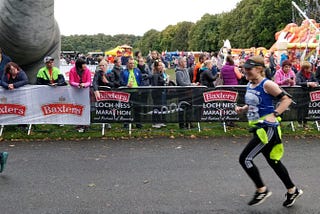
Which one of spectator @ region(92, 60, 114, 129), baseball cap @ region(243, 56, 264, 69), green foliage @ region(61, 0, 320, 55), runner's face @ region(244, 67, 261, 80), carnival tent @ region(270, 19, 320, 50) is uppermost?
green foliage @ region(61, 0, 320, 55)

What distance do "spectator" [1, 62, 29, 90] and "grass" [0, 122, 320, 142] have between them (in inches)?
45.7

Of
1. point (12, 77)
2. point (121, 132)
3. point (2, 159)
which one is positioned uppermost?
point (12, 77)

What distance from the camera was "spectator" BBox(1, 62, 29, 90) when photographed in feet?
32.4

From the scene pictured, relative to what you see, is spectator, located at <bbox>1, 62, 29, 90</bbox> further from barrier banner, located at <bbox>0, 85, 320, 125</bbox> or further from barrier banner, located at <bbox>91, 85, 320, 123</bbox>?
barrier banner, located at <bbox>91, 85, 320, 123</bbox>

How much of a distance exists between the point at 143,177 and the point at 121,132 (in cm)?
375

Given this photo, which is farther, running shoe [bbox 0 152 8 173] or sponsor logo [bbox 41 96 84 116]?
sponsor logo [bbox 41 96 84 116]

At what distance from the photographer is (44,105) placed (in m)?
10.0

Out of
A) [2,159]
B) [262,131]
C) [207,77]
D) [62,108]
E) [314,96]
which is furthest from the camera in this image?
[207,77]

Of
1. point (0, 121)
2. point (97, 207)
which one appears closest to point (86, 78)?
point (0, 121)

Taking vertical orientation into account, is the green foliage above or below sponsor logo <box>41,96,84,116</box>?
above

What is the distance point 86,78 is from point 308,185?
600 centimetres

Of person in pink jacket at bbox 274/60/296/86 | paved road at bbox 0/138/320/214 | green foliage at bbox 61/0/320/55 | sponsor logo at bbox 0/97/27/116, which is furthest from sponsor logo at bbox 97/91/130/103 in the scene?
green foliage at bbox 61/0/320/55

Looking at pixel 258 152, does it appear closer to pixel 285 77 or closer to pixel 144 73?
pixel 285 77

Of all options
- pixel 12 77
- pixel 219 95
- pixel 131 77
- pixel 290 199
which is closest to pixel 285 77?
pixel 219 95
